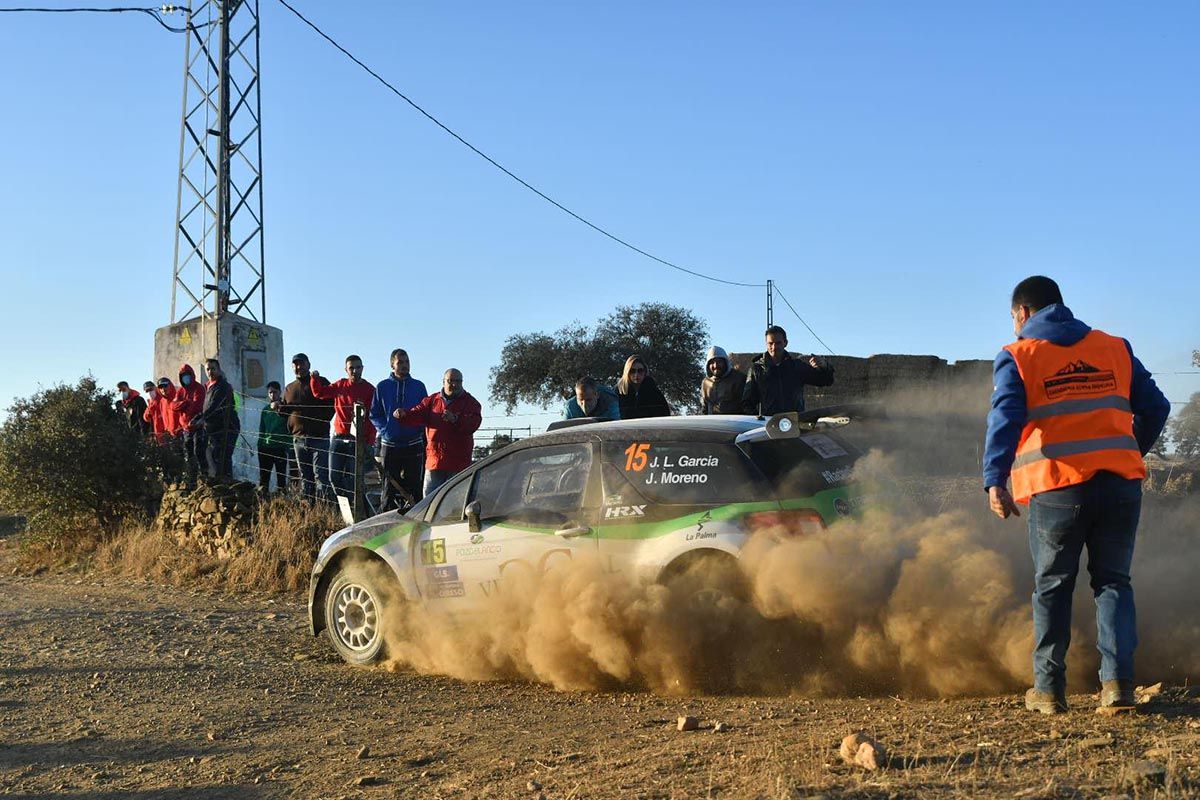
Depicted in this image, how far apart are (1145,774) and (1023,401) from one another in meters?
1.87

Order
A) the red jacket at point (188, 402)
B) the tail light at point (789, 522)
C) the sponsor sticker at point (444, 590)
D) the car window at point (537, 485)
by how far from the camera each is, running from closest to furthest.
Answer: the tail light at point (789, 522), the car window at point (537, 485), the sponsor sticker at point (444, 590), the red jacket at point (188, 402)

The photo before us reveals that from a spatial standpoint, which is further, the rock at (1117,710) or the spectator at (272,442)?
the spectator at (272,442)

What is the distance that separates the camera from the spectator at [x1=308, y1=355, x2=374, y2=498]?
13.0 m

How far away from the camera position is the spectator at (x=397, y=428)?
1186 cm

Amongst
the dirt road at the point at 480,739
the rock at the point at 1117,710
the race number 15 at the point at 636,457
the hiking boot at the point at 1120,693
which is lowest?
the dirt road at the point at 480,739

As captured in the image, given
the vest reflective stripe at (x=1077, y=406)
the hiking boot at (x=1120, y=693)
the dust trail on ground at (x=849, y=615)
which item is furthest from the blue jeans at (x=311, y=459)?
the hiking boot at (x=1120, y=693)

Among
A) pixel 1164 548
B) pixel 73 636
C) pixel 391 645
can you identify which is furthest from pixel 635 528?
pixel 73 636

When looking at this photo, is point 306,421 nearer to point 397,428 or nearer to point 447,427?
point 397,428

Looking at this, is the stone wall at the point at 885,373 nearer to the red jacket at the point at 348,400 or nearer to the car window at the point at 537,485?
the red jacket at the point at 348,400

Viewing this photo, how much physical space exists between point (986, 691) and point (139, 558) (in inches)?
402

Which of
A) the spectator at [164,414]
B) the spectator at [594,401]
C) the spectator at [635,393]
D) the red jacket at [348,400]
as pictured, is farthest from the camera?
the spectator at [164,414]

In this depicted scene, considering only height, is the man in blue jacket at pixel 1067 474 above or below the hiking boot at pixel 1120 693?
above

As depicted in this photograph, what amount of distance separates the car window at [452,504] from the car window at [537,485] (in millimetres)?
106

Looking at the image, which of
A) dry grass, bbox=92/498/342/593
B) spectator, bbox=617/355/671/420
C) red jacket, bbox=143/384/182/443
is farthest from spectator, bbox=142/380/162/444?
spectator, bbox=617/355/671/420
